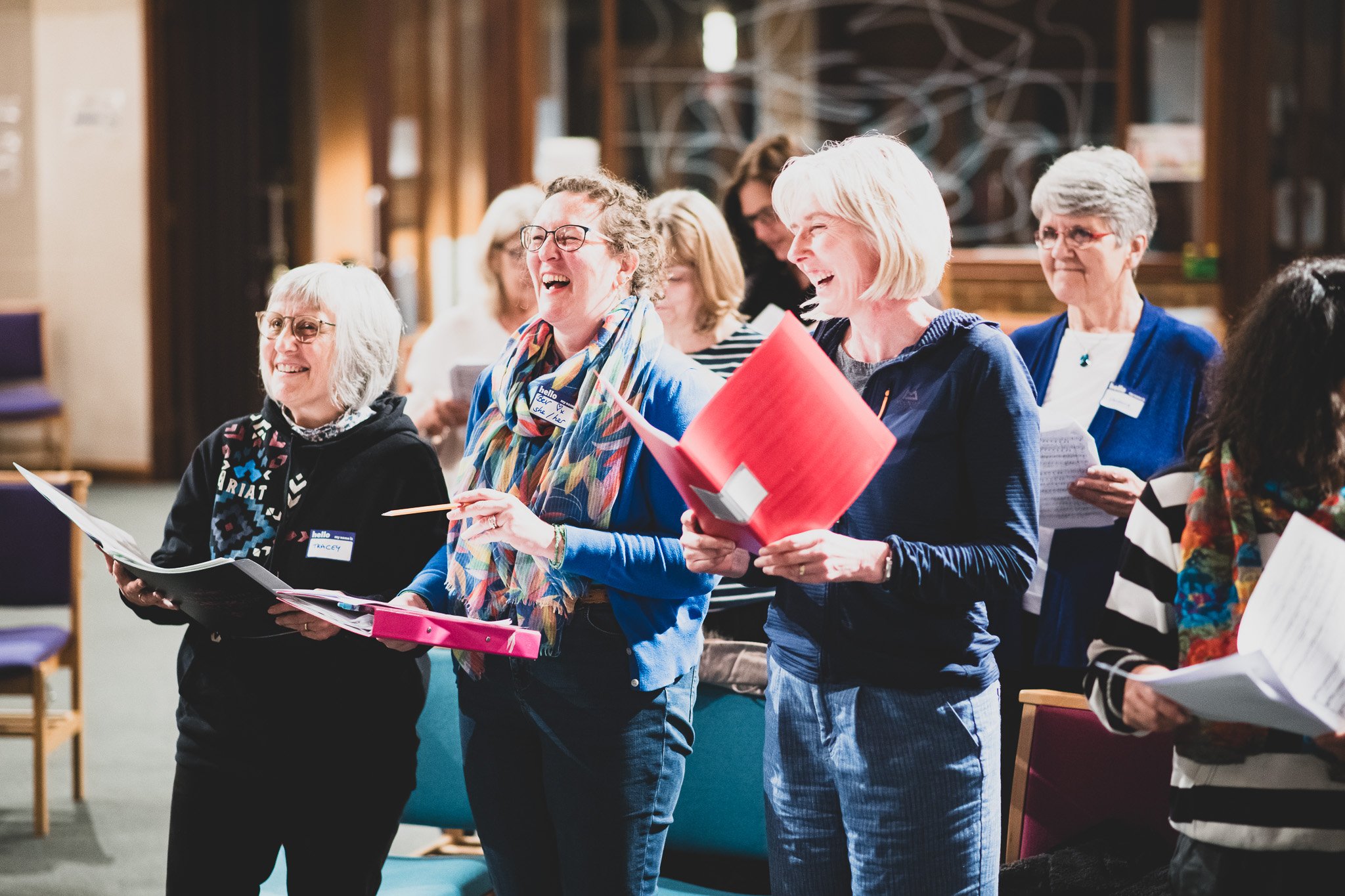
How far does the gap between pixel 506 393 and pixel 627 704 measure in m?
0.46

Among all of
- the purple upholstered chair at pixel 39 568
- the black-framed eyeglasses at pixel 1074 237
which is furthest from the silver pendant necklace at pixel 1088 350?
the purple upholstered chair at pixel 39 568

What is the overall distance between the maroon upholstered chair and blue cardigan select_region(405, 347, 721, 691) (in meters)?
0.60

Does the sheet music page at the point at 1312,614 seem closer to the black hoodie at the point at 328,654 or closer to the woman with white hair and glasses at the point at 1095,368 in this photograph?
the woman with white hair and glasses at the point at 1095,368

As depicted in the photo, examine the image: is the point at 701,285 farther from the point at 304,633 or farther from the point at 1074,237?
the point at 304,633

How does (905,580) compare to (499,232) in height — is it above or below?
below

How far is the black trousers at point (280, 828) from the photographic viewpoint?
1.83 m

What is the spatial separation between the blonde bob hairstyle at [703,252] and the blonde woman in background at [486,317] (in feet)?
1.57

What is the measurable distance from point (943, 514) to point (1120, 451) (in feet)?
2.74

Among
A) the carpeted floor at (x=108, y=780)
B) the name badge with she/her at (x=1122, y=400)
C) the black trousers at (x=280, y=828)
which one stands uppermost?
the name badge with she/her at (x=1122, y=400)

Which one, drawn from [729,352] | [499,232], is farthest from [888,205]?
[499,232]

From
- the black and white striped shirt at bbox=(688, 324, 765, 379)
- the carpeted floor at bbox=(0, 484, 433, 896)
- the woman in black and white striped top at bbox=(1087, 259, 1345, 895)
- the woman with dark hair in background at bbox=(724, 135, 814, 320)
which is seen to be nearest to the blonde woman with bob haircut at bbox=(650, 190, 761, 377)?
the black and white striped shirt at bbox=(688, 324, 765, 379)

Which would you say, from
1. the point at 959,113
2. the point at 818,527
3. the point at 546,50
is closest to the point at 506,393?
the point at 818,527

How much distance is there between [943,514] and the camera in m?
1.50

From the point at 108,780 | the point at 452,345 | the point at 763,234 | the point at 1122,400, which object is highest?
the point at 763,234
